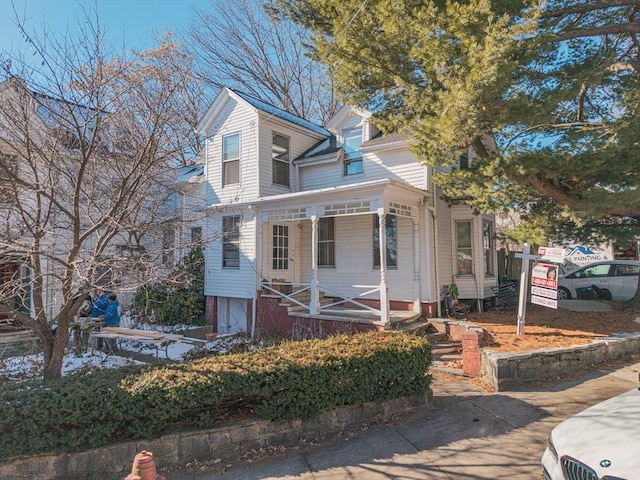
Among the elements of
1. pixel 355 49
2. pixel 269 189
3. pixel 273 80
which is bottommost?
pixel 269 189

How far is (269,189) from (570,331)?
28.4ft

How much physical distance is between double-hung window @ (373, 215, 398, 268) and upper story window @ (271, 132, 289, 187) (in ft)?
11.2

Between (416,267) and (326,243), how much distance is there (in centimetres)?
310

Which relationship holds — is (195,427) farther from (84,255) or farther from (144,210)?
(144,210)

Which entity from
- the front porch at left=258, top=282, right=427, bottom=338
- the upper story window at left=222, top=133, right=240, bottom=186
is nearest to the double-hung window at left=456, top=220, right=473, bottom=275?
the front porch at left=258, top=282, right=427, bottom=338

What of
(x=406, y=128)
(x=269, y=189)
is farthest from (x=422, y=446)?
(x=269, y=189)

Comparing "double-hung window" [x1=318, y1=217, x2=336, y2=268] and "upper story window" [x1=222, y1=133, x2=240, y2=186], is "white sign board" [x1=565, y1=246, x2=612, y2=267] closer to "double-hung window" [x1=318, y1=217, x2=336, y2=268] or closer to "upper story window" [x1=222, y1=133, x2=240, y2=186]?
"double-hung window" [x1=318, y1=217, x2=336, y2=268]

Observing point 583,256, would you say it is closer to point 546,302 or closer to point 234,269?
point 546,302

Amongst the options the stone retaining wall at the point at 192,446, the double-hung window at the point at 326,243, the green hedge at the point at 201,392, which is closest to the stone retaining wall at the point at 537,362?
the green hedge at the point at 201,392

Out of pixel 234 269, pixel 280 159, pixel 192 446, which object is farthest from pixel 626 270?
pixel 192 446

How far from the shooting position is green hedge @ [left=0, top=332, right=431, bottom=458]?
12.5 feet

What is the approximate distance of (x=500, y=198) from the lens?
824 centimetres

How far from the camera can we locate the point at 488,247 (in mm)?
12234

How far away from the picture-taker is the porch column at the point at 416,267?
10.4 m
